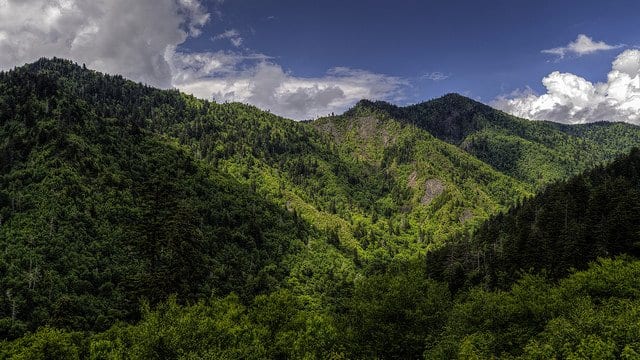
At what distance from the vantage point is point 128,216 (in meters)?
183

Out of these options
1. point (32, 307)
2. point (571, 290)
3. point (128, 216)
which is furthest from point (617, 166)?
point (32, 307)

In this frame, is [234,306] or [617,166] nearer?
[234,306]

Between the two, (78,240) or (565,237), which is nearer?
(565,237)

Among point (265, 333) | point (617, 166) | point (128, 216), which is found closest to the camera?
point (265, 333)

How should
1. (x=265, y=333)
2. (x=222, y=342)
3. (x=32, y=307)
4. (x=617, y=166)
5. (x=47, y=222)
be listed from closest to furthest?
1. (x=222, y=342)
2. (x=265, y=333)
3. (x=32, y=307)
4. (x=47, y=222)
5. (x=617, y=166)

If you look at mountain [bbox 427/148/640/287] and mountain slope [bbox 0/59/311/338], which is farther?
mountain [bbox 427/148/640/287]

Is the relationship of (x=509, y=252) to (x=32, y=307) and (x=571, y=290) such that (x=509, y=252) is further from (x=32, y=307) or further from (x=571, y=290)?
(x=32, y=307)

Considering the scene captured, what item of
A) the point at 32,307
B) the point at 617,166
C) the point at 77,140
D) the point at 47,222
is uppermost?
the point at 77,140

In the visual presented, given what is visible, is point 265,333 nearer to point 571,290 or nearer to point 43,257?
point 571,290

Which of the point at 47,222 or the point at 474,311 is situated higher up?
the point at 47,222

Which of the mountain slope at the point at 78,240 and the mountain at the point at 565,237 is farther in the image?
the mountain at the point at 565,237

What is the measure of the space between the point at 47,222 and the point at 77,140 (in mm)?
56891

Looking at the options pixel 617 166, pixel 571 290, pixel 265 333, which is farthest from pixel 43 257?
pixel 617 166

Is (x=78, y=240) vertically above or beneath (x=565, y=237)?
above
